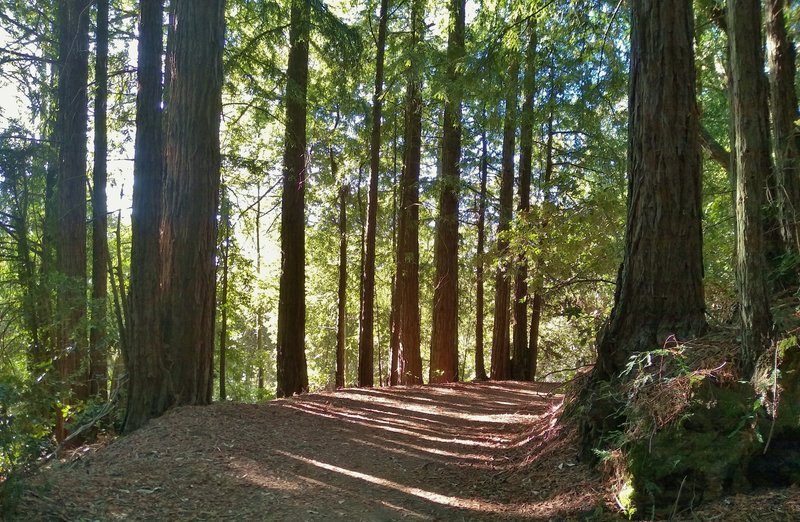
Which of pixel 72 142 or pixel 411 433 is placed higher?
pixel 72 142

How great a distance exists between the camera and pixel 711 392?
4.15m

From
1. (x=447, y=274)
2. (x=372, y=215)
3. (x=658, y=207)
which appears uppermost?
(x=372, y=215)

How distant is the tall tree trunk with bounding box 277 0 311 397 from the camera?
38.8 feet

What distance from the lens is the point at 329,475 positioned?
5855mm

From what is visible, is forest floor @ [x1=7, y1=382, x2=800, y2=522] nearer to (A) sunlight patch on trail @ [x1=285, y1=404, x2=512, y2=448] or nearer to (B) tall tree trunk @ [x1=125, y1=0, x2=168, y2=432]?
(A) sunlight patch on trail @ [x1=285, y1=404, x2=512, y2=448]

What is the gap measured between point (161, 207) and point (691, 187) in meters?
6.66

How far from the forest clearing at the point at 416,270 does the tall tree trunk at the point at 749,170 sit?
2 cm

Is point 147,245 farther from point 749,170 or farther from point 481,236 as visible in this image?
point 481,236

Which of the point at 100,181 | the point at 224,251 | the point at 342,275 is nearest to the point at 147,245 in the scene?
the point at 100,181

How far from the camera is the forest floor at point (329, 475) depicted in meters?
4.28

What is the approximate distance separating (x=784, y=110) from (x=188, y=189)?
7.11 metres

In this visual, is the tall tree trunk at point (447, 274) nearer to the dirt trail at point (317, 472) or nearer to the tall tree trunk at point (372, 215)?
the tall tree trunk at point (372, 215)

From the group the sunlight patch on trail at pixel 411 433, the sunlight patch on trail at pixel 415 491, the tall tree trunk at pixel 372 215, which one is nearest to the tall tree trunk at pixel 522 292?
the tall tree trunk at pixel 372 215

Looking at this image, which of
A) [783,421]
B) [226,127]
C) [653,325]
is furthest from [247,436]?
[226,127]
